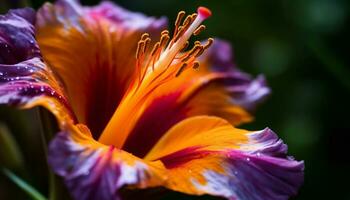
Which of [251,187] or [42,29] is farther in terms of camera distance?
[42,29]

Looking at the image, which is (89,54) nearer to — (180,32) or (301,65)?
(180,32)

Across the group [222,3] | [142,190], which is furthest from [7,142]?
[222,3]

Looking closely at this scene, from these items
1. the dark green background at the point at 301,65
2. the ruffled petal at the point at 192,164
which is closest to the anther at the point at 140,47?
the ruffled petal at the point at 192,164

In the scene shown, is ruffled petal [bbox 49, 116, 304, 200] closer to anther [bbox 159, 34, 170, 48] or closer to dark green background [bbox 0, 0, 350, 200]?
anther [bbox 159, 34, 170, 48]

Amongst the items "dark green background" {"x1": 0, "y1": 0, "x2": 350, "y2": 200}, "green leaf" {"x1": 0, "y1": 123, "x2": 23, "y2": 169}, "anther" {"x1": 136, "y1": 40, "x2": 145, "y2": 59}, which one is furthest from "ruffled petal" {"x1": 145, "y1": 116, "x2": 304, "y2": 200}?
"dark green background" {"x1": 0, "y1": 0, "x2": 350, "y2": 200}

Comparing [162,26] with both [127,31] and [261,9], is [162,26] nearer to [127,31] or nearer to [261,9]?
[127,31]

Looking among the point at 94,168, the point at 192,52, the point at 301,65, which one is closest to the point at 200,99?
the point at 192,52
